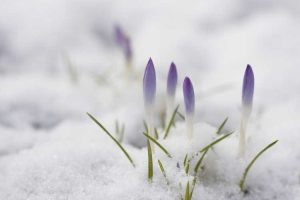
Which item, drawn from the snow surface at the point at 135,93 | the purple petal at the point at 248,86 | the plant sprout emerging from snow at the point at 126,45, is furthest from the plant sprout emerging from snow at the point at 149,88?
the plant sprout emerging from snow at the point at 126,45

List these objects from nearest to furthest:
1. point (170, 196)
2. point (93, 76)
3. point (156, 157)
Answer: point (170, 196)
point (156, 157)
point (93, 76)

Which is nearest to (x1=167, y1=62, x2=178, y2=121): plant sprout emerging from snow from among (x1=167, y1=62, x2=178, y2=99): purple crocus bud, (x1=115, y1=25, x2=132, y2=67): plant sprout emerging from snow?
(x1=167, y1=62, x2=178, y2=99): purple crocus bud

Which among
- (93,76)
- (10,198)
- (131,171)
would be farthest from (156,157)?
(93,76)

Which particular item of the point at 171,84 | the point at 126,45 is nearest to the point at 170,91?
the point at 171,84

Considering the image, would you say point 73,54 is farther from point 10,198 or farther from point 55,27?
point 10,198

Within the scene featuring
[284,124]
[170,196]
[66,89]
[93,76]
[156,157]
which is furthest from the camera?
[93,76]

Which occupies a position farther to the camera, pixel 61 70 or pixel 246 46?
pixel 246 46

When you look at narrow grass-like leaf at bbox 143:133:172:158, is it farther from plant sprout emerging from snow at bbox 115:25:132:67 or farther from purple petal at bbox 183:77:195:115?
plant sprout emerging from snow at bbox 115:25:132:67

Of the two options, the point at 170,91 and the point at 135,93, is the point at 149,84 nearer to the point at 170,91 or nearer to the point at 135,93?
the point at 170,91
